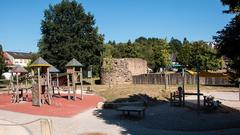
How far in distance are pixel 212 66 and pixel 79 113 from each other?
39029 mm

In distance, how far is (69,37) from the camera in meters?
48.0

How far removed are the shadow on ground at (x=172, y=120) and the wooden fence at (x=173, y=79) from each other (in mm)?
23826

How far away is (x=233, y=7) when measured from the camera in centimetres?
1223

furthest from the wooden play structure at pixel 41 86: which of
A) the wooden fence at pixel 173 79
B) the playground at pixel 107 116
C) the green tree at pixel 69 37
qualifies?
the wooden fence at pixel 173 79

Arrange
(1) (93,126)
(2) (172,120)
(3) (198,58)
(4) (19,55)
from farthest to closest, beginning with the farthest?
(4) (19,55) < (3) (198,58) < (2) (172,120) < (1) (93,126)

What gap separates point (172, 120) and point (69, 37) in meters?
31.2

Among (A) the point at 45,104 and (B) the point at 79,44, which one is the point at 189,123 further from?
(B) the point at 79,44

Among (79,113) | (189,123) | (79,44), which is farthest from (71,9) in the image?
(189,123)

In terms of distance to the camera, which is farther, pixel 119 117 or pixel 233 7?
pixel 119 117

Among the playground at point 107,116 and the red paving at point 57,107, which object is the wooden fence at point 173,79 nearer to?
the playground at point 107,116

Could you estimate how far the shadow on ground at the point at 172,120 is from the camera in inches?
668

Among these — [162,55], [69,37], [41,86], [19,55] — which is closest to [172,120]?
[41,86]

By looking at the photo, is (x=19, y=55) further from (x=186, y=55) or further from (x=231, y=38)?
(x=231, y=38)

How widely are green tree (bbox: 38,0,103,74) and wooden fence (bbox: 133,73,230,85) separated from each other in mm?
7209
